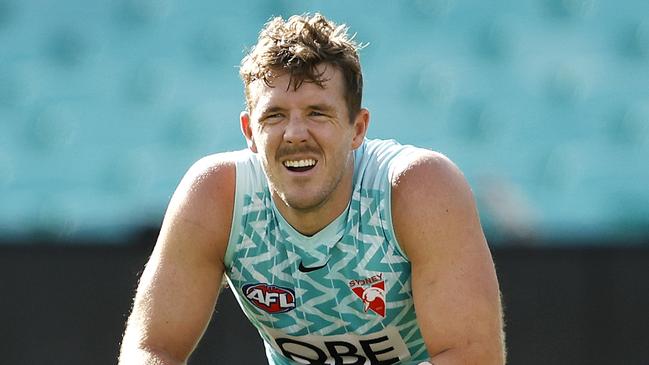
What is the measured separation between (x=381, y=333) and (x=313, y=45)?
1.07 meters

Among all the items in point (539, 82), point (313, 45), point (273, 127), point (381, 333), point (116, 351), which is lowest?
point (116, 351)

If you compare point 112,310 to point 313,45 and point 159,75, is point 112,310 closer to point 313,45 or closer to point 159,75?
point 313,45

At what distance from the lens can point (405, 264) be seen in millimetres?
4027

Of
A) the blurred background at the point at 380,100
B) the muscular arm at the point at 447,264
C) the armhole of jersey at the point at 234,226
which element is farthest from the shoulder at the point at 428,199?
the blurred background at the point at 380,100

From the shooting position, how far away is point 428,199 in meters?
3.88

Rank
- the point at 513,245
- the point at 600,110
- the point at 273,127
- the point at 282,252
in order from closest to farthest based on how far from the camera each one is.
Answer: the point at 273,127, the point at 282,252, the point at 513,245, the point at 600,110

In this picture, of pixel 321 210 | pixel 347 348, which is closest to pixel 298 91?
pixel 321 210

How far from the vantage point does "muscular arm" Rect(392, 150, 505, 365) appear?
3.74 m

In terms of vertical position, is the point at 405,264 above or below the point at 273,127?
below

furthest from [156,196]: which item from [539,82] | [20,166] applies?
[539,82]

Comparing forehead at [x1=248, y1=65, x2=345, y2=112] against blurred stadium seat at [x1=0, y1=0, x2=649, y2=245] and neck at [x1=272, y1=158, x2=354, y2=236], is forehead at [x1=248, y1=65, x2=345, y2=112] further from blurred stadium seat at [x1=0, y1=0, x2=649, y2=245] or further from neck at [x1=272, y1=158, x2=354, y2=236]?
blurred stadium seat at [x1=0, y1=0, x2=649, y2=245]

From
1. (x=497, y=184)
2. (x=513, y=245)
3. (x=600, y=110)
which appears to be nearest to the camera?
(x=513, y=245)

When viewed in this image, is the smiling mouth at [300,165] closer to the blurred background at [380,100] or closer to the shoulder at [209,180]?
the shoulder at [209,180]

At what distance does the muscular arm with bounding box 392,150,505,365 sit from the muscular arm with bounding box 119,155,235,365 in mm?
640
